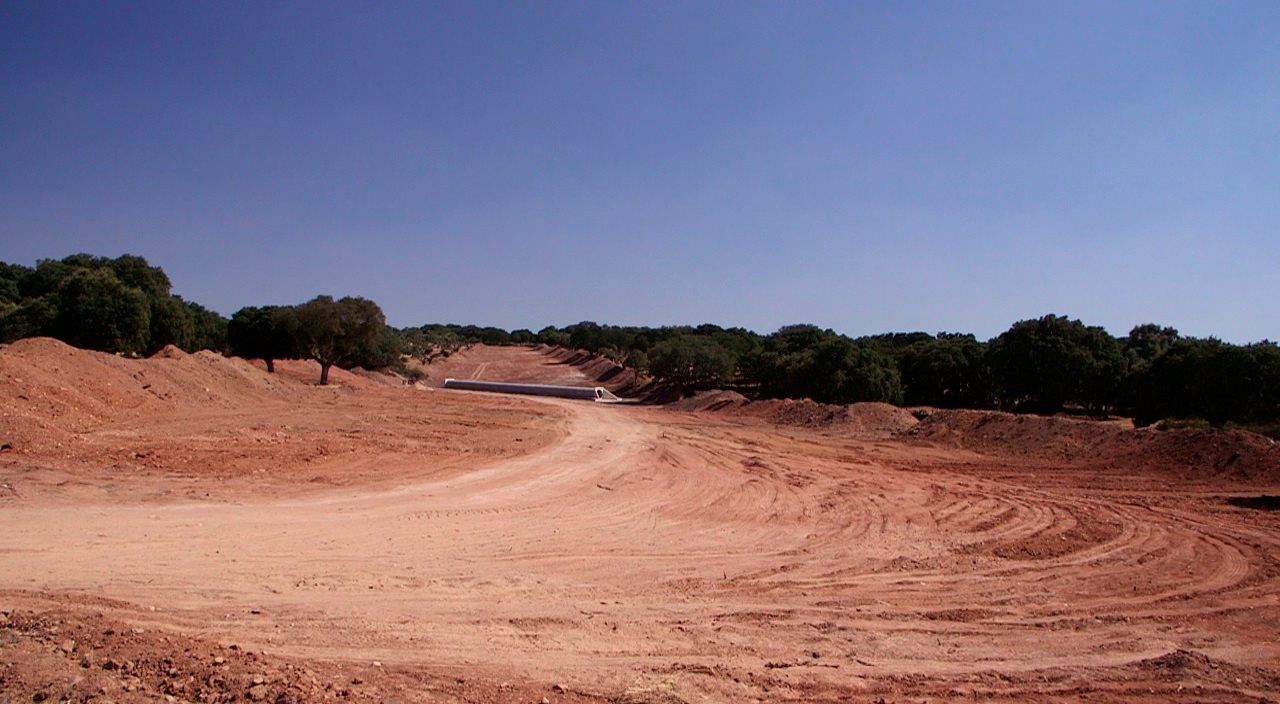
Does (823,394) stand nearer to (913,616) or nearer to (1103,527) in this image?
(1103,527)

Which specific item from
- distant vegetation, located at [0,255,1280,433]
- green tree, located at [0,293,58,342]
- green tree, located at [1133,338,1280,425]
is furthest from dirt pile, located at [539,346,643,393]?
green tree, located at [0,293,58,342]

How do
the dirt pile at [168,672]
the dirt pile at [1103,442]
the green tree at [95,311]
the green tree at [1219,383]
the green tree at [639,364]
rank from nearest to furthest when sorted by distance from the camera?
the dirt pile at [168,672] < the dirt pile at [1103,442] < the green tree at [1219,383] < the green tree at [95,311] < the green tree at [639,364]

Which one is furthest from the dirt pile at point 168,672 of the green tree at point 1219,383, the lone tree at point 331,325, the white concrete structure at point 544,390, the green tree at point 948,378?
the white concrete structure at point 544,390

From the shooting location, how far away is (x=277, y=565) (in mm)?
8898

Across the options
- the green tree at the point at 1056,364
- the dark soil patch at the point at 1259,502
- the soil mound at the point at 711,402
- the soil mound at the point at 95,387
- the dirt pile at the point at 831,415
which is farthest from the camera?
the soil mound at the point at 711,402

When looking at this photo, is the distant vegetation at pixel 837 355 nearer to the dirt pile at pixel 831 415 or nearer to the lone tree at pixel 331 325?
the lone tree at pixel 331 325

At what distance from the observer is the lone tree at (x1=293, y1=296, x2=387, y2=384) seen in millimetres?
42344

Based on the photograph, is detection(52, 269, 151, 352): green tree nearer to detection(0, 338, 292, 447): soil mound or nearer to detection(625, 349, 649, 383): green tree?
detection(0, 338, 292, 447): soil mound

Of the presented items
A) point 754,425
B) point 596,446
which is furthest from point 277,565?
point 754,425

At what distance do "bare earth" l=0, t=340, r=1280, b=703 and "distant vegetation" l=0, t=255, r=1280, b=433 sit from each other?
594 inches

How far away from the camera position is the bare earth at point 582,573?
6.01 metres

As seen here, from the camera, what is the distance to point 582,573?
9742 millimetres

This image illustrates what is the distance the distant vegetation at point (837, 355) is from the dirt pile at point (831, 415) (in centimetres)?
552

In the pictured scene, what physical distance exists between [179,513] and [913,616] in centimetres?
1066
